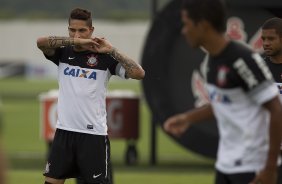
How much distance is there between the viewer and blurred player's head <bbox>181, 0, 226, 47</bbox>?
6441mm

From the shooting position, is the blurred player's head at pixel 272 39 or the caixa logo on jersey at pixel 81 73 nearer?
the blurred player's head at pixel 272 39

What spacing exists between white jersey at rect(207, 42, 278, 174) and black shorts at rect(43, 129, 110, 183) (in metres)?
2.95

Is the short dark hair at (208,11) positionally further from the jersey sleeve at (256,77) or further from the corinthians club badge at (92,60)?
the corinthians club badge at (92,60)

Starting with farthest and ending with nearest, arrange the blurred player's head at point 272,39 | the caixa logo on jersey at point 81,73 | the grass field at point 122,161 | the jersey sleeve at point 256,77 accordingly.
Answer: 1. the grass field at point 122,161
2. the caixa logo on jersey at point 81,73
3. the blurred player's head at point 272,39
4. the jersey sleeve at point 256,77

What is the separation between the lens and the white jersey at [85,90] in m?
9.49

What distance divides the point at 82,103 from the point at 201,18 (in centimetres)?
320

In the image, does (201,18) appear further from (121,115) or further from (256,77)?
(121,115)

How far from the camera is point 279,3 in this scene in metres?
16.9

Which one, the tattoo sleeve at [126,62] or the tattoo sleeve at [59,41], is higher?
the tattoo sleeve at [59,41]

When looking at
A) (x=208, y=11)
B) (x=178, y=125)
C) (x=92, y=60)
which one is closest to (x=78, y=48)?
(x=92, y=60)

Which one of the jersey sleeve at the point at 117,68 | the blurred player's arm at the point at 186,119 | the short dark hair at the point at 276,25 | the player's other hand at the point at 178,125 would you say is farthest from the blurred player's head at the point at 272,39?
the player's other hand at the point at 178,125

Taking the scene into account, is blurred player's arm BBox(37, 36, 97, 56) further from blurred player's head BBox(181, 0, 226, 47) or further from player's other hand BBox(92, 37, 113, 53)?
blurred player's head BBox(181, 0, 226, 47)

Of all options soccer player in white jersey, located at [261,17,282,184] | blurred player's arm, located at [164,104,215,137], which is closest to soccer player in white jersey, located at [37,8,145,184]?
soccer player in white jersey, located at [261,17,282,184]

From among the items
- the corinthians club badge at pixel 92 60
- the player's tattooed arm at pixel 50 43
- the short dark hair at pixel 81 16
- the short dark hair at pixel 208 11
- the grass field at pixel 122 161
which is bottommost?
the grass field at pixel 122 161
